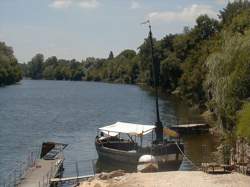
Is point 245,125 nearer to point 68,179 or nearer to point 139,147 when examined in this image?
point 139,147

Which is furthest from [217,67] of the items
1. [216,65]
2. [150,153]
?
[150,153]

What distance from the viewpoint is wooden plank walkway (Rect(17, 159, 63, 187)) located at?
38.7m

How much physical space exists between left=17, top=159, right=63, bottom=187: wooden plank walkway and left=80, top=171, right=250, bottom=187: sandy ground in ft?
14.6

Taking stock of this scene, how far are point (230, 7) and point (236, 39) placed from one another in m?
76.2

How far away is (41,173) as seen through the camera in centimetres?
4212

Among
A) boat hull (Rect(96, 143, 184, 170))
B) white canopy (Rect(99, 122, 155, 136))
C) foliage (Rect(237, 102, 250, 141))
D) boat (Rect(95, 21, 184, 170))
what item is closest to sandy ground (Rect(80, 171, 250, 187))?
foliage (Rect(237, 102, 250, 141))

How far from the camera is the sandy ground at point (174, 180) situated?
1325 inches

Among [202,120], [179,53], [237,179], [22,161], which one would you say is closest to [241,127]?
[237,179]

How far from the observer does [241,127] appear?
1575 inches

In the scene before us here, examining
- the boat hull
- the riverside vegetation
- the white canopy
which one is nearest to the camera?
the boat hull

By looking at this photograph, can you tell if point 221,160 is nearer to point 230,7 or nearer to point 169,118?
point 169,118

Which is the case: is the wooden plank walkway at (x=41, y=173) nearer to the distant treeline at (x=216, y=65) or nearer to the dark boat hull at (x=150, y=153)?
the dark boat hull at (x=150, y=153)

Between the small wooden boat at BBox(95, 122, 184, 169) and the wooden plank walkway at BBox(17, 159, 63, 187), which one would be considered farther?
the small wooden boat at BBox(95, 122, 184, 169)

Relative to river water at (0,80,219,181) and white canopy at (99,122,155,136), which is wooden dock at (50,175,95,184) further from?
white canopy at (99,122,155,136)
